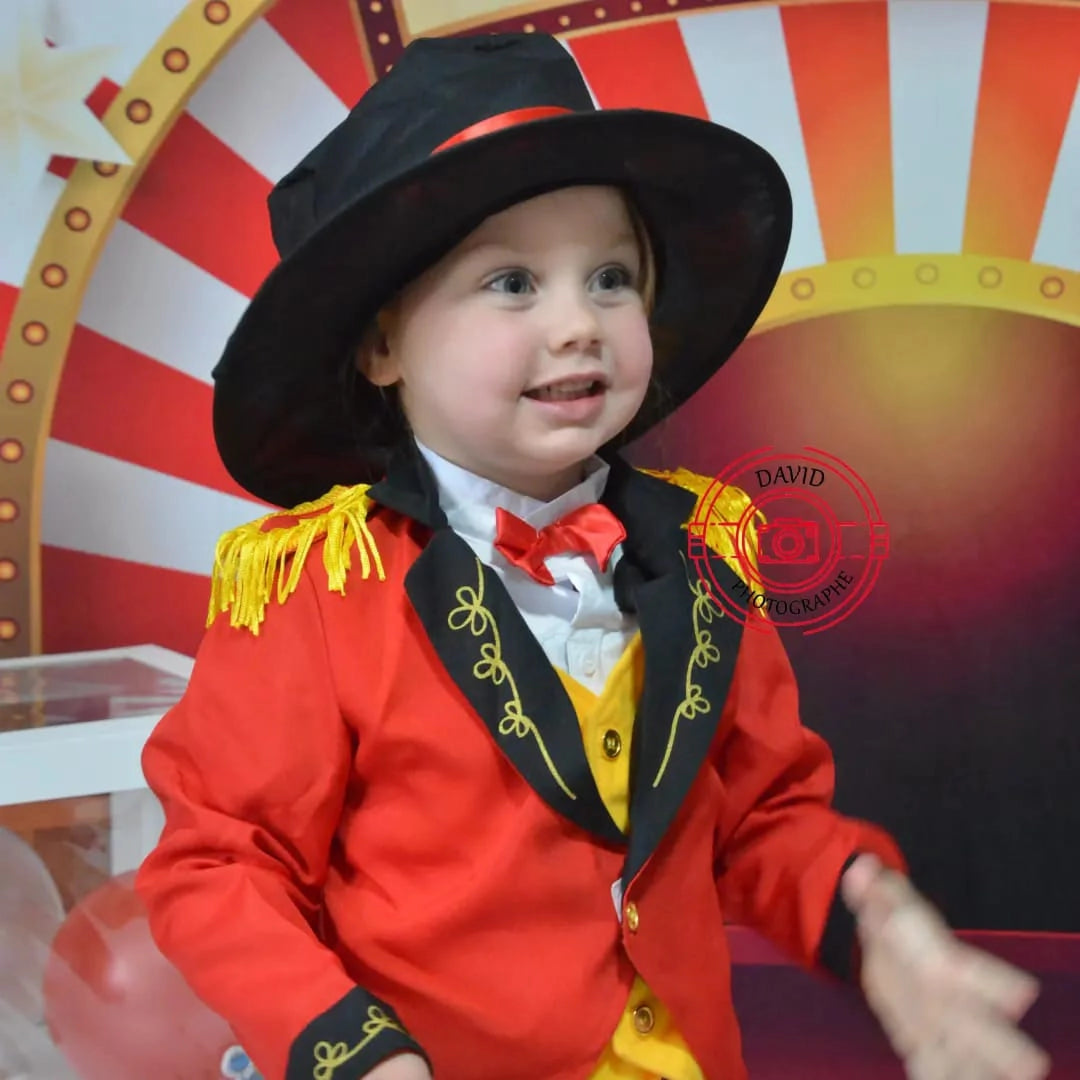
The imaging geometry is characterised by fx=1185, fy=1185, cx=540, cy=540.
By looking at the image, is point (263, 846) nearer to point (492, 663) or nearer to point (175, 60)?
point (492, 663)

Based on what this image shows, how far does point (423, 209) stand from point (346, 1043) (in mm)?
502

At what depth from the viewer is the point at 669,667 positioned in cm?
82

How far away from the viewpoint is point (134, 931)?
108cm

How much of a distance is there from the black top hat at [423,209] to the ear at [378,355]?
0.4 inches

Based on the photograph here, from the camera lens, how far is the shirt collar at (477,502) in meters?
0.85

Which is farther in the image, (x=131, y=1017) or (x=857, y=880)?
(x=131, y=1017)

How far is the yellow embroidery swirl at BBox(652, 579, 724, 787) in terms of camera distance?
2.67ft

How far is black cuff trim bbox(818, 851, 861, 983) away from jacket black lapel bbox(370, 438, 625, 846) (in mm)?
172

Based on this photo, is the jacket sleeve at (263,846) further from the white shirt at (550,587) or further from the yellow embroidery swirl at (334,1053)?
the white shirt at (550,587)

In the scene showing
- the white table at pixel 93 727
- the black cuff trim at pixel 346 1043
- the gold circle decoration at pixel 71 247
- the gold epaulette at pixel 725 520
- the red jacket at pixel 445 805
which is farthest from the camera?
the gold circle decoration at pixel 71 247

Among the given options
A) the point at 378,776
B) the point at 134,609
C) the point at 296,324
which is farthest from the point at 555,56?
the point at 134,609

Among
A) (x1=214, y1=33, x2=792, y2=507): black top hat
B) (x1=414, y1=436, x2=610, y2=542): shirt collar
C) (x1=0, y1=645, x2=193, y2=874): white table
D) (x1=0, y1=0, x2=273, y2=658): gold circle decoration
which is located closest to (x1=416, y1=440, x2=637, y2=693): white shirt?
(x1=414, y1=436, x2=610, y2=542): shirt collar

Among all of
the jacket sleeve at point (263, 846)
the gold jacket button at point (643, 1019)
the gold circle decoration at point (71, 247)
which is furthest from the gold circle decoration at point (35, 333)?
the gold jacket button at point (643, 1019)

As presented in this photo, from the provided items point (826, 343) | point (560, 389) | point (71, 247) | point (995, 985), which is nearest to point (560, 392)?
point (560, 389)
